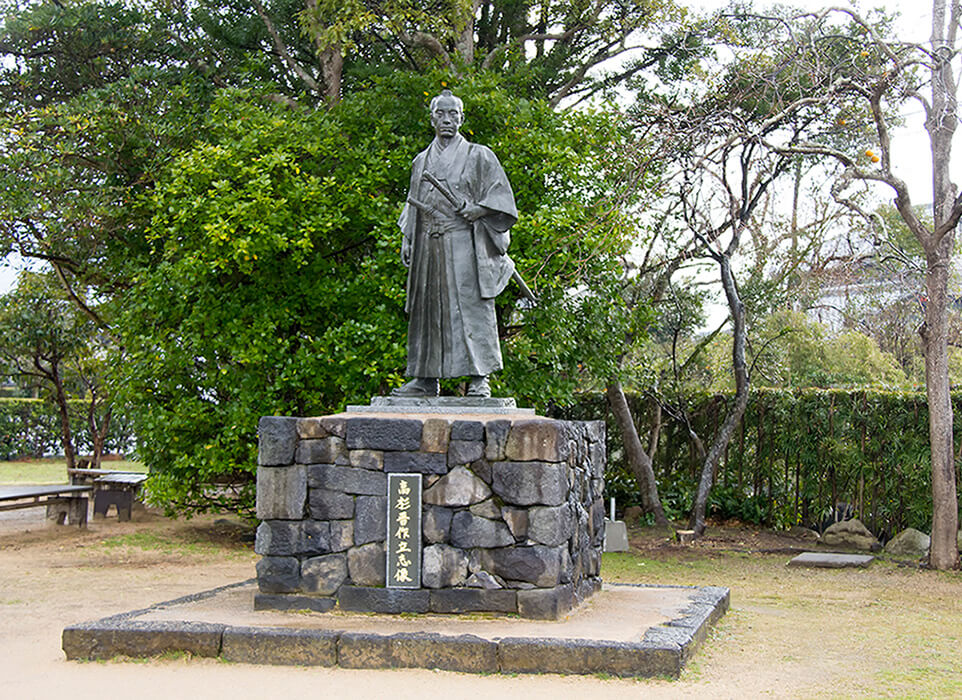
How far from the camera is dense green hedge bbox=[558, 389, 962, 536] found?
12.5 meters

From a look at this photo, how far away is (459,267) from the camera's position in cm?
691

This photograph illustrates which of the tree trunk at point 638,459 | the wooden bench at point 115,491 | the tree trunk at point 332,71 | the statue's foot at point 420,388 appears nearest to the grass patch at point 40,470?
the wooden bench at point 115,491

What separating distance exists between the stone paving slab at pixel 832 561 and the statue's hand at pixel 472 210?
6.22m

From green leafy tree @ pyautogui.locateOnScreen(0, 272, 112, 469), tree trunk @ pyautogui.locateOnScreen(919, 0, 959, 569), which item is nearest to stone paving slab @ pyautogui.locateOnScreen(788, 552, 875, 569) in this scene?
tree trunk @ pyautogui.locateOnScreen(919, 0, 959, 569)

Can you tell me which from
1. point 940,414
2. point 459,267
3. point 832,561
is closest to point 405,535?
point 459,267

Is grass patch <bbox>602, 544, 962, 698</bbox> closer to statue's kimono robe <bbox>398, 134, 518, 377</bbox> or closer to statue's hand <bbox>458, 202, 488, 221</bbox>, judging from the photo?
statue's kimono robe <bbox>398, 134, 518, 377</bbox>

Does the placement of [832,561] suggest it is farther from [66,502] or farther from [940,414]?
[66,502]

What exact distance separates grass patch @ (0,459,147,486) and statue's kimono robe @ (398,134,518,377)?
12.2 m

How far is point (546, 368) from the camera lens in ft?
37.8

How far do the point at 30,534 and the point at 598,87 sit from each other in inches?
379

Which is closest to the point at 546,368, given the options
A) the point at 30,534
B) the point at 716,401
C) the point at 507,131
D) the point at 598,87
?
the point at 507,131

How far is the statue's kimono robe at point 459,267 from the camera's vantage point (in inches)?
271

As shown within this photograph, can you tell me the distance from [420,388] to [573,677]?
2442 millimetres

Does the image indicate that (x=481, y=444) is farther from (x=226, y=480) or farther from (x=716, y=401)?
(x=716, y=401)
